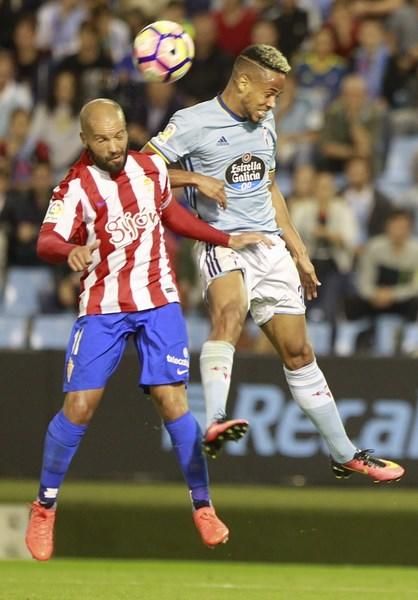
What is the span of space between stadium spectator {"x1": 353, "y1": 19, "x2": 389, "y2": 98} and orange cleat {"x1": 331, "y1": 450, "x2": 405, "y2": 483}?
6.52 metres

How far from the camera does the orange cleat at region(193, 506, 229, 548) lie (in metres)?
7.19

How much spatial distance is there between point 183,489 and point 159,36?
3.38 m

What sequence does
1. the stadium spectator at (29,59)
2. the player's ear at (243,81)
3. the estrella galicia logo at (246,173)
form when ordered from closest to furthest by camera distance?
the player's ear at (243,81) < the estrella galicia logo at (246,173) < the stadium spectator at (29,59)

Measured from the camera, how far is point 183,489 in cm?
995

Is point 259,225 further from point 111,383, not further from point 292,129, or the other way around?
point 292,129

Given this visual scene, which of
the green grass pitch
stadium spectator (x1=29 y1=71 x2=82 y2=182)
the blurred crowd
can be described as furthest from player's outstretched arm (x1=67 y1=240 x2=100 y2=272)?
stadium spectator (x1=29 y1=71 x2=82 y2=182)

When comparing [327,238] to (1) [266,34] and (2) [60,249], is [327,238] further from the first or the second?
(2) [60,249]

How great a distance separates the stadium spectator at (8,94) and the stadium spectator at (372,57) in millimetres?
3048

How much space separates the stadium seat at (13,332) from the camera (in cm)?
1161

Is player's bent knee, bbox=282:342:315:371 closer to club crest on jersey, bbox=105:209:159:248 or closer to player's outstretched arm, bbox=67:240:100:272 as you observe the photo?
club crest on jersey, bbox=105:209:159:248

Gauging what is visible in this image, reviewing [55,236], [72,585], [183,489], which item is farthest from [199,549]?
[55,236]

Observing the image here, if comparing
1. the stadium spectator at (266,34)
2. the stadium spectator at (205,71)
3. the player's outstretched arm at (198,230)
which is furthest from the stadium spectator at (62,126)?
the player's outstretched arm at (198,230)

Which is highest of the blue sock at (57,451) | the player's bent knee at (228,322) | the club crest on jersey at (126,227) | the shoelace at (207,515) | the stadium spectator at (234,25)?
the stadium spectator at (234,25)

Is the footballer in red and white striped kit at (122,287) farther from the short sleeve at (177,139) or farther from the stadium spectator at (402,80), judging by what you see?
the stadium spectator at (402,80)
